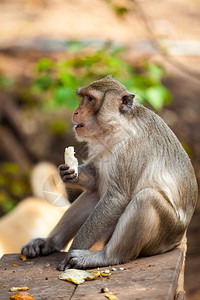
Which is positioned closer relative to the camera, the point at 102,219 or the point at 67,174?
the point at 102,219

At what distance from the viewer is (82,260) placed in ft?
14.3

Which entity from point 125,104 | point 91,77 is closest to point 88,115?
point 125,104

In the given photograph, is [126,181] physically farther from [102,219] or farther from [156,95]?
[156,95]

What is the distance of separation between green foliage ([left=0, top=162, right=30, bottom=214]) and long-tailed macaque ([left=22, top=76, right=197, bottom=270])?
6.90 meters

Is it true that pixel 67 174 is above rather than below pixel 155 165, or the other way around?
above

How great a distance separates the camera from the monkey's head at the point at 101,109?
183 inches

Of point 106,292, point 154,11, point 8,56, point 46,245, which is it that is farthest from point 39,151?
point 106,292

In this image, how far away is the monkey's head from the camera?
183 inches

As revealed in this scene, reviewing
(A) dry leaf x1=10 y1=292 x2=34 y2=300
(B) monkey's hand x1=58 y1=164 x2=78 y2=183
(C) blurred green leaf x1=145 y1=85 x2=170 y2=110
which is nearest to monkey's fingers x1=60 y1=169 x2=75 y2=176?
(B) monkey's hand x1=58 y1=164 x2=78 y2=183

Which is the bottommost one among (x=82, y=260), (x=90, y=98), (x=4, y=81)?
(x=82, y=260)

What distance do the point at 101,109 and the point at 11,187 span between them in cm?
768

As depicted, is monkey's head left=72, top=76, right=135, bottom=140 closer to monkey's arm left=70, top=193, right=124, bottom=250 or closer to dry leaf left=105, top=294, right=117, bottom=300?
monkey's arm left=70, top=193, right=124, bottom=250

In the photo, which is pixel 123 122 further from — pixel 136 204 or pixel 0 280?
pixel 0 280

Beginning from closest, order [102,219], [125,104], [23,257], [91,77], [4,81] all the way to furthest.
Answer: [102,219] → [125,104] → [23,257] → [91,77] → [4,81]
